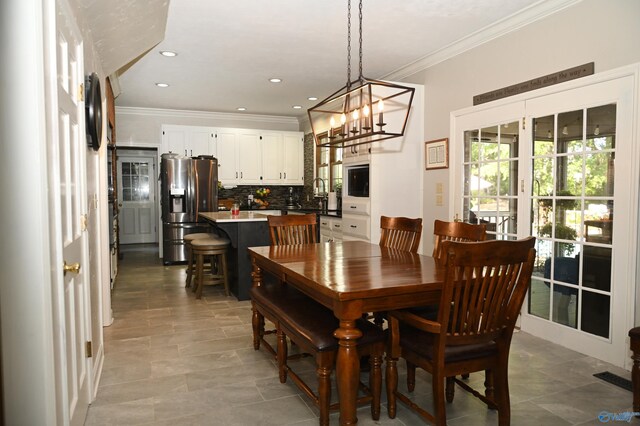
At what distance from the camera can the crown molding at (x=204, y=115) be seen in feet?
23.9

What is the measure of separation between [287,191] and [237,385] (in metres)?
6.01

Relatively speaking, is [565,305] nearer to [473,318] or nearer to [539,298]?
[539,298]

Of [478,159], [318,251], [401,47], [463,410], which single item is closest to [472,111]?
[478,159]

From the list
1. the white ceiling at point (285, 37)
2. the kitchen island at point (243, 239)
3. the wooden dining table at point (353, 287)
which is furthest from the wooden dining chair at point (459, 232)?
the kitchen island at point (243, 239)

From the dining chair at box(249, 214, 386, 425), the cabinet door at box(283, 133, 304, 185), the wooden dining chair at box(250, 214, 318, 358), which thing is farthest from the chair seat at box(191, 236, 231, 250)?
the cabinet door at box(283, 133, 304, 185)

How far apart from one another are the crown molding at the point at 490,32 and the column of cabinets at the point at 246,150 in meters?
3.33

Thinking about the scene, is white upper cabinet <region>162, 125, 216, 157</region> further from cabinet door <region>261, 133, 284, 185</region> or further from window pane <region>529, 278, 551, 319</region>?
window pane <region>529, 278, 551, 319</region>

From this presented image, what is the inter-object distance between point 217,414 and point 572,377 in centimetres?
215

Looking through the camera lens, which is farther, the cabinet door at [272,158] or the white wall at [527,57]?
the cabinet door at [272,158]

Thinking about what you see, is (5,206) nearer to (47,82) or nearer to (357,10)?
(47,82)

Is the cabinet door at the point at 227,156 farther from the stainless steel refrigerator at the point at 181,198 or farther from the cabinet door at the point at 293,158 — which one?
the cabinet door at the point at 293,158

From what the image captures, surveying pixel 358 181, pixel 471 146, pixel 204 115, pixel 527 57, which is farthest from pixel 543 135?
pixel 204 115

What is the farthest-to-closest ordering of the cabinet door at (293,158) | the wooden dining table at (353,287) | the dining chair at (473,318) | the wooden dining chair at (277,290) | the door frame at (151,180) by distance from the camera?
the door frame at (151,180)
the cabinet door at (293,158)
the wooden dining chair at (277,290)
the wooden dining table at (353,287)
the dining chair at (473,318)

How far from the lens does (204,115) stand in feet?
25.3
